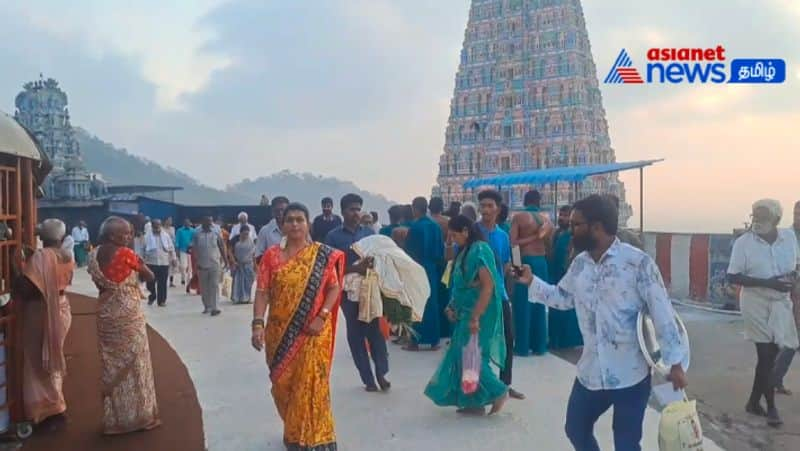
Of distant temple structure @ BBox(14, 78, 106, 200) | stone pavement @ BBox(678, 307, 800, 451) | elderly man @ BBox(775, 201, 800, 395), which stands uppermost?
distant temple structure @ BBox(14, 78, 106, 200)

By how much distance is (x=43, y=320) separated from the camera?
443cm

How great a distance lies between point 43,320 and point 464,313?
9.37ft

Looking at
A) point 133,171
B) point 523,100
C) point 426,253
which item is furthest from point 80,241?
point 133,171

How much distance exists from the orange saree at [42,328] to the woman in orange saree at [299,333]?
1659mm

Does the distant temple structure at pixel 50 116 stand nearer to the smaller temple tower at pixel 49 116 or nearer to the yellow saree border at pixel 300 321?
the smaller temple tower at pixel 49 116

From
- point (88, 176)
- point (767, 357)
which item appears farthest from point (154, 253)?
point (88, 176)

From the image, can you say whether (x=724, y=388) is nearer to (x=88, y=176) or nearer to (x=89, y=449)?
(x=89, y=449)

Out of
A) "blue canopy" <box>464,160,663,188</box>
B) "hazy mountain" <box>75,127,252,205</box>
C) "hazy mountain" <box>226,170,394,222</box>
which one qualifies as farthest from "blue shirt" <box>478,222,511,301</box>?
"hazy mountain" <box>226,170,394,222</box>

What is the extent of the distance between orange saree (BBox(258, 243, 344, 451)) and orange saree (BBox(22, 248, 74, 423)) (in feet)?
5.47

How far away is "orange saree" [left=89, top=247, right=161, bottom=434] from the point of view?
4492 mm

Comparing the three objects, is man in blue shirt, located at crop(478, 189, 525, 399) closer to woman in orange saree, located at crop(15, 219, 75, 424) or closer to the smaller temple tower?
woman in orange saree, located at crop(15, 219, 75, 424)

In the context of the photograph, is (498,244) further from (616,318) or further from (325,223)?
(325,223)

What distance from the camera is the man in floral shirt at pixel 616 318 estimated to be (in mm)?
2840

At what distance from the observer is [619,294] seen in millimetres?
2889
